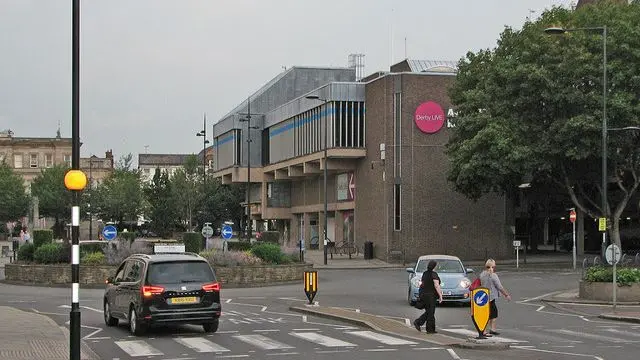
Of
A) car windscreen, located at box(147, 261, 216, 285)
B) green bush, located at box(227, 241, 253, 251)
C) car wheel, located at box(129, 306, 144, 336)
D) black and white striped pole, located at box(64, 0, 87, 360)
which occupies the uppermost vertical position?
black and white striped pole, located at box(64, 0, 87, 360)

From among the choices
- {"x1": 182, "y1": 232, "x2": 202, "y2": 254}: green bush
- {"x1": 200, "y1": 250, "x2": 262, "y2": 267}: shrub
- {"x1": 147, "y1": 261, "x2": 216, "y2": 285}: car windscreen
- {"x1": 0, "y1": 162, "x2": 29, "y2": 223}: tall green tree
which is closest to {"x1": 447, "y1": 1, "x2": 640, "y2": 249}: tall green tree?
{"x1": 200, "y1": 250, "x2": 262, "y2": 267}: shrub

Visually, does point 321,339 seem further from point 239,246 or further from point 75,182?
point 239,246

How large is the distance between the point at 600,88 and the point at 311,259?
75.3 feet

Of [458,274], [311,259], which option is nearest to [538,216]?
[311,259]

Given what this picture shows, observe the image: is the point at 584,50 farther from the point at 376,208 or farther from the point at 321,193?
the point at 321,193

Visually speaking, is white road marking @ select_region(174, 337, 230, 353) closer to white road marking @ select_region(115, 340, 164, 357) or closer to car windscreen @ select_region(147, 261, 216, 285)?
white road marking @ select_region(115, 340, 164, 357)

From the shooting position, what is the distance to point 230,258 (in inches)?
1535

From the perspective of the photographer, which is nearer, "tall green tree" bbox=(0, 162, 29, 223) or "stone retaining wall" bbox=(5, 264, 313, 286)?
"stone retaining wall" bbox=(5, 264, 313, 286)

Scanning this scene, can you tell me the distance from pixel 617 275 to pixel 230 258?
16644 mm

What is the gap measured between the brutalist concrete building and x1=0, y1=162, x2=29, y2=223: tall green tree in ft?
114

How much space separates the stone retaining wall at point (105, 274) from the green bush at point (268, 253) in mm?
893

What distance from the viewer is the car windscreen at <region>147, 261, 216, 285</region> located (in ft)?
61.3

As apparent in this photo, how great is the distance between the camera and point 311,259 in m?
60.4

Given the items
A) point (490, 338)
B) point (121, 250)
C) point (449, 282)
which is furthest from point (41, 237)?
point (490, 338)
